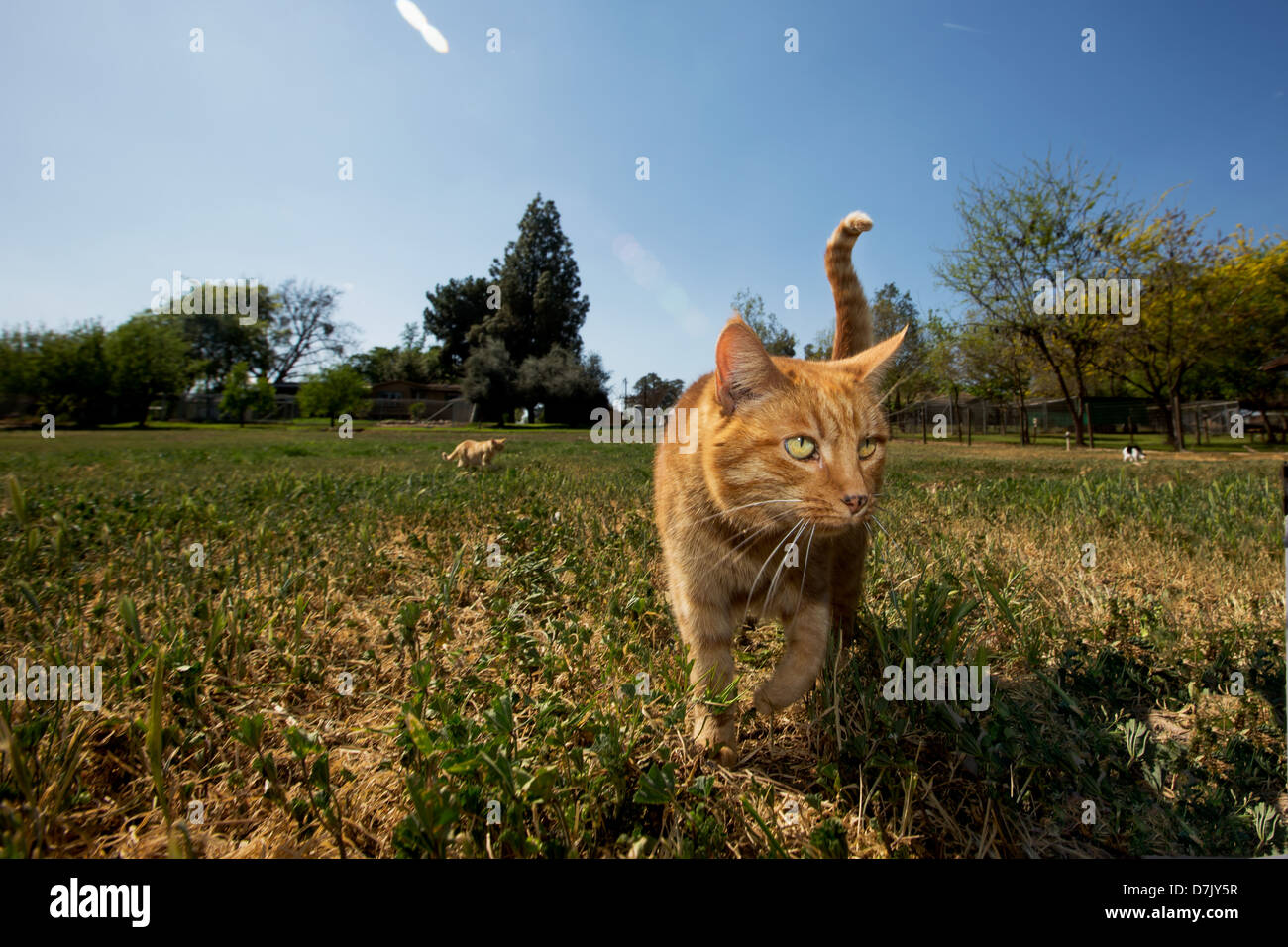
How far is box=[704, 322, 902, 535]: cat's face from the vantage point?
2.04 metres

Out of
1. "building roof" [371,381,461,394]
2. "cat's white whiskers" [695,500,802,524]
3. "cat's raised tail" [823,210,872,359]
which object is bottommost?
"cat's white whiskers" [695,500,802,524]

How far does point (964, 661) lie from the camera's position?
2301 mm

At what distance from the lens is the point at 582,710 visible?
1.75 m

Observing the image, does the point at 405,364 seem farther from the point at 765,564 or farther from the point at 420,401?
the point at 765,564

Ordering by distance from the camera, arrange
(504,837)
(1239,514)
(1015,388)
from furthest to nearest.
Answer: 1. (1015,388)
2. (1239,514)
3. (504,837)

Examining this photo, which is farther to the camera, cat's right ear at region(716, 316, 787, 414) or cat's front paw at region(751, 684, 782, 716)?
cat's right ear at region(716, 316, 787, 414)

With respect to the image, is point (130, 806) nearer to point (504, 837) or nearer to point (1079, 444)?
point (504, 837)

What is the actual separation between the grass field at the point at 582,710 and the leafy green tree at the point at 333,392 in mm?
53084

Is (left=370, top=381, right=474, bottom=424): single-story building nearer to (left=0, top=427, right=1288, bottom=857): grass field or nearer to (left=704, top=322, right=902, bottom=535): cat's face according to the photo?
(left=0, top=427, right=1288, bottom=857): grass field

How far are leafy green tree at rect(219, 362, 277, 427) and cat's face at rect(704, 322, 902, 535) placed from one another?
57.1 m

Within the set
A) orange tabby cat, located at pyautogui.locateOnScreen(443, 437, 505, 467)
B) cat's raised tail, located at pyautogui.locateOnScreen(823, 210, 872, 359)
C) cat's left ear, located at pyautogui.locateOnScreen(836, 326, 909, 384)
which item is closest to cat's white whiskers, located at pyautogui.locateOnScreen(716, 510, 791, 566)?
cat's left ear, located at pyautogui.locateOnScreen(836, 326, 909, 384)
